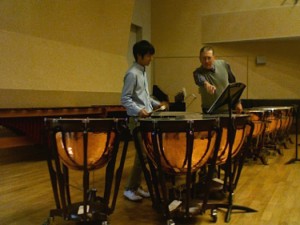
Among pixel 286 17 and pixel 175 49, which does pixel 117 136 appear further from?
pixel 175 49

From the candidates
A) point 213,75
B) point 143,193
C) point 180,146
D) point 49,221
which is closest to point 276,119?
point 213,75

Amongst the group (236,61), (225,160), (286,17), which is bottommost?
(225,160)

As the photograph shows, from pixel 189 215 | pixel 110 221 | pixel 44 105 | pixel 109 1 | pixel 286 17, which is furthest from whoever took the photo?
pixel 286 17

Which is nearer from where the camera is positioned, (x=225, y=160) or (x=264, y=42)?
(x=225, y=160)

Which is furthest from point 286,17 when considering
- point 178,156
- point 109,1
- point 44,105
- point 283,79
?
point 178,156

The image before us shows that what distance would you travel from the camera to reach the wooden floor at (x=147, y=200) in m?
2.50

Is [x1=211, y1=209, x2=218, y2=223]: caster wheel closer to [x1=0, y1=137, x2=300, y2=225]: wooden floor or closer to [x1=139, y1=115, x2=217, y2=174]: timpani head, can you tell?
[x1=0, y1=137, x2=300, y2=225]: wooden floor

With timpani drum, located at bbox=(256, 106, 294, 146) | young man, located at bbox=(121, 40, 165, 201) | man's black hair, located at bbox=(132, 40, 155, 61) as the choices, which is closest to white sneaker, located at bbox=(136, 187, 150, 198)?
young man, located at bbox=(121, 40, 165, 201)

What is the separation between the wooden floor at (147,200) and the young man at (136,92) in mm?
157

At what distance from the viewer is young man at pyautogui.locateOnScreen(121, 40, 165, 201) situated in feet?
9.37

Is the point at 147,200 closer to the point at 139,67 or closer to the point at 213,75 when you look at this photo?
the point at 139,67

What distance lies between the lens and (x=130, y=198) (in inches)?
118

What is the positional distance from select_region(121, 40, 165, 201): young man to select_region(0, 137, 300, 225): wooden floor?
0.16 m

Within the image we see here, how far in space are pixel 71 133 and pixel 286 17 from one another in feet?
21.9
